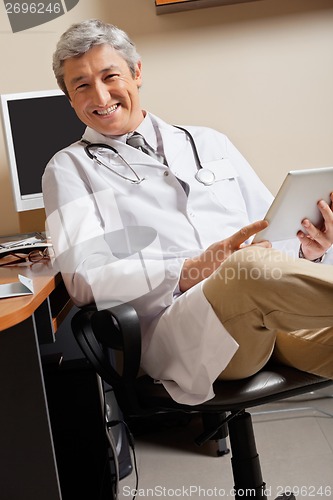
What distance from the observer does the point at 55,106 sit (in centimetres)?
216

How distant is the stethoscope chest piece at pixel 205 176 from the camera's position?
1.70 m

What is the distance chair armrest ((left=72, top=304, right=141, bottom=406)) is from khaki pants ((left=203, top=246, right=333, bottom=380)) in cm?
17

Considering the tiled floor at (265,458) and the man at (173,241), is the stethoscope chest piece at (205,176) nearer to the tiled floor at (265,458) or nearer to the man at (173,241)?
the man at (173,241)

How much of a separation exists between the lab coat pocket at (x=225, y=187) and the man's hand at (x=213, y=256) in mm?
342

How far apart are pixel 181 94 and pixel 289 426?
1.27 metres

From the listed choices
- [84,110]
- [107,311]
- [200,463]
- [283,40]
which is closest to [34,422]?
[107,311]

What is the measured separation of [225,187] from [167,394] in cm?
69

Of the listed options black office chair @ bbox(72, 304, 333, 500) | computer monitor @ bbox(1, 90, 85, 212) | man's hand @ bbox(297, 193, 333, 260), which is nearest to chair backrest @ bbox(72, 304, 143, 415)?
black office chair @ bbox(72, 304, 333, 500)

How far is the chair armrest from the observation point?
3.87 ft

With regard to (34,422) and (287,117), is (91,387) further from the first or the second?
(287,117)

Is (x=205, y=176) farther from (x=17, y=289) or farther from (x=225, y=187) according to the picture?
(x=17, y=289)

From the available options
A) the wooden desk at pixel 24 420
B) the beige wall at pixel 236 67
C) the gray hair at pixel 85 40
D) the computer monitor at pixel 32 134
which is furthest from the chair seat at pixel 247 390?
the beige wall at pixel 236 67

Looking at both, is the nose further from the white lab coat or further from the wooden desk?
the wooden desk

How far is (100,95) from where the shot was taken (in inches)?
63.7
